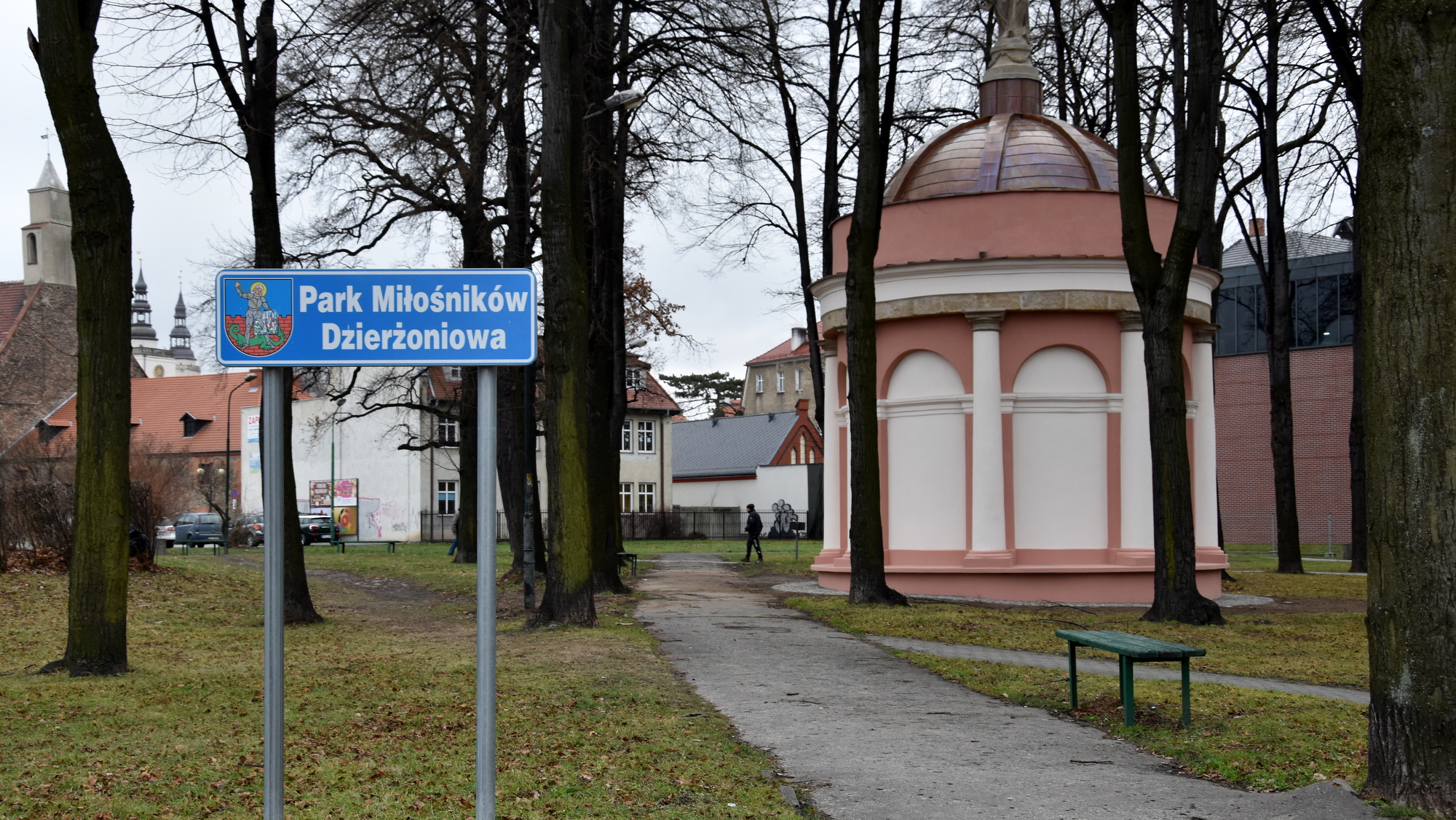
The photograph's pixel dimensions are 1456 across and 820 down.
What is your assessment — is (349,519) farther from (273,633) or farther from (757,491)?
(273,633)

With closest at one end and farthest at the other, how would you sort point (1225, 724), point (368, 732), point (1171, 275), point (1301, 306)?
point (368, 732) → point (1225, 724) → point (1171, 275) → point (1301, 306)

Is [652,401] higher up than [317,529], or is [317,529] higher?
[652,401]

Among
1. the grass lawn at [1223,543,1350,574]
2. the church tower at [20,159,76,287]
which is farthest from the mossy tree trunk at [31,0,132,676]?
the church tower at [20,159,76,287]

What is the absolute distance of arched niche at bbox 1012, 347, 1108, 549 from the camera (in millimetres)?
22562

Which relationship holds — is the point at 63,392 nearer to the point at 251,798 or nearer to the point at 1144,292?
the point at 1144,292

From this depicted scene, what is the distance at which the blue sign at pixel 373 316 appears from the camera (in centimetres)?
467

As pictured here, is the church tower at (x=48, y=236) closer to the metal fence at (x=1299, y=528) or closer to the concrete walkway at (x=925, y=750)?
the metal fence at (x=1299, y=528)

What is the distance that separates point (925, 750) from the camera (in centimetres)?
841

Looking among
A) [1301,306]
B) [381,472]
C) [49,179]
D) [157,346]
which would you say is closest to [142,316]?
[157,346]

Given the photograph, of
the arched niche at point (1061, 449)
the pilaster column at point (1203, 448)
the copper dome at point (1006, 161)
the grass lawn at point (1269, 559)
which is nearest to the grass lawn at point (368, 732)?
the arched niche at point (1061, 449)

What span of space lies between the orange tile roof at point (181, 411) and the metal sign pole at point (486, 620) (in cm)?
6724

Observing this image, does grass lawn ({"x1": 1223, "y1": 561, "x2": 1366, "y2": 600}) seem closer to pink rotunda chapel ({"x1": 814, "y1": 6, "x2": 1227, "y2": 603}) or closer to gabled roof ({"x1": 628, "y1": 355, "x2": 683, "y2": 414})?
pink rotunda chapel ({"x1": 814, "y1": 6, "x2": 1227, "y2": 603})

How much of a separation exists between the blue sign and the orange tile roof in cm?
6680

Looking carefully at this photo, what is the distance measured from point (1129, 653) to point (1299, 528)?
1726 inches
